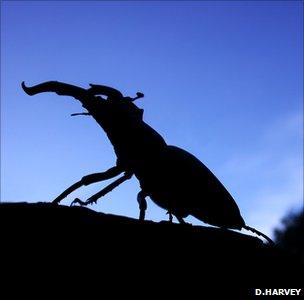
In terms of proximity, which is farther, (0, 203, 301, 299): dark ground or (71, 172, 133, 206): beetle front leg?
(71, 172, 133, 206): beetle front leg

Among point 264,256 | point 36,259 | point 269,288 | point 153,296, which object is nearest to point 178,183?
point 264,256

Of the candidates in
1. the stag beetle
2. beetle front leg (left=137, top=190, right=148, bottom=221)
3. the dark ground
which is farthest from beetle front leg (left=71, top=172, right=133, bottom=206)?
the dark ground

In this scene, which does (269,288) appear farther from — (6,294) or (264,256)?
(6,294)

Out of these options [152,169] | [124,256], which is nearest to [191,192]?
[152,169]

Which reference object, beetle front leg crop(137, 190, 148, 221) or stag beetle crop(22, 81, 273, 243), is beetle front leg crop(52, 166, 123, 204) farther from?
beetle front leg crop(137, 190, 148, 221)

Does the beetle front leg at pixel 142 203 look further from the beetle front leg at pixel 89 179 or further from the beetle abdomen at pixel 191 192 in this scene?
the beetle front leg at pixel 89 179

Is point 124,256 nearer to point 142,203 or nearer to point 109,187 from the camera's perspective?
point 142,203

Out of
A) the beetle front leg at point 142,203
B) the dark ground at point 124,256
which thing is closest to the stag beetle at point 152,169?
the beetle front leg at point 142,203
